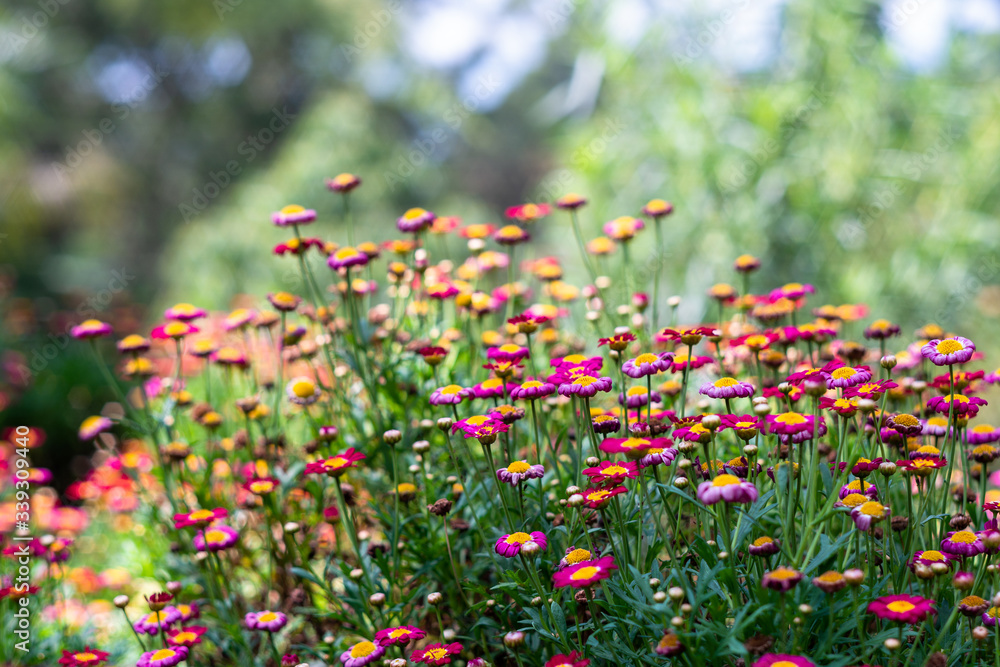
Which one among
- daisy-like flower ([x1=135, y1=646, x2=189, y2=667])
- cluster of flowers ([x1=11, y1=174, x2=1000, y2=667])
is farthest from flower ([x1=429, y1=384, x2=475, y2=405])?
daisy-like flower ([x1=135, y1=646, x2=189, y2=667])

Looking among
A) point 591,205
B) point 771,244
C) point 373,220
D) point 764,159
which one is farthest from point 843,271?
point 373,220

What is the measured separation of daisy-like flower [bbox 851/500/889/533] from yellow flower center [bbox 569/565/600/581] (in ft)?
1.56

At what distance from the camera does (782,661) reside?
3.71 feet

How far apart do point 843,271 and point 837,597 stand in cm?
454

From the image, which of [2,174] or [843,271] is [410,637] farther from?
[2,174]

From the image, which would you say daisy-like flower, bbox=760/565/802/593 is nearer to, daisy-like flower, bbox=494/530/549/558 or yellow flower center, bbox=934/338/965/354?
daisy-like flower, bbox=494/530/549/558

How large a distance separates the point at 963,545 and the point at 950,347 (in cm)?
39

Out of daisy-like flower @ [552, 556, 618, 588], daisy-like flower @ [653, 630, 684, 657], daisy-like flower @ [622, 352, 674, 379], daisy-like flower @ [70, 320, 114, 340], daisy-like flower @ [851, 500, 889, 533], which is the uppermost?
daisy-like flower @ [70, 320, 114, 340]

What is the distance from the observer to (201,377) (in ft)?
15.1

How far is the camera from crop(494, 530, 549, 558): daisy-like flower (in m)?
1.42

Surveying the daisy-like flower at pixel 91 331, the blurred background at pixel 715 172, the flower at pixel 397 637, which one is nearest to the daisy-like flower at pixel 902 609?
the flower at pixel 397 637

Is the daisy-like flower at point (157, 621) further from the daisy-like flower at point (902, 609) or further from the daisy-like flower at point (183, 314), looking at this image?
the daisy-like flower at point (902, 609)

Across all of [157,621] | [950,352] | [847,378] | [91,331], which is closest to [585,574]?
[847,378]

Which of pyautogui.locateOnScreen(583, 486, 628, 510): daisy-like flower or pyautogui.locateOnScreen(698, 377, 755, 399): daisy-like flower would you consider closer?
pyautogui.locateOnScreen(583, 486, 628, 510): daisy-like flower
